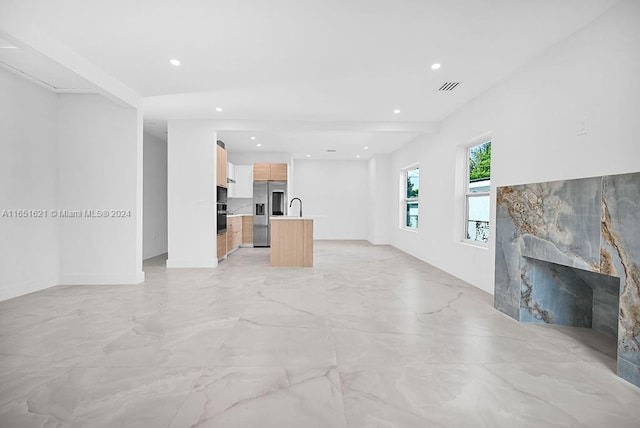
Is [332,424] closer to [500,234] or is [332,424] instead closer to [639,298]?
[639,298]

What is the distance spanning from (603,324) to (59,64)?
19.8 ft

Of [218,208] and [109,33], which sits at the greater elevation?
[109,33]

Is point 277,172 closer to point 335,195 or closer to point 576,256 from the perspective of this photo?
point 335,195

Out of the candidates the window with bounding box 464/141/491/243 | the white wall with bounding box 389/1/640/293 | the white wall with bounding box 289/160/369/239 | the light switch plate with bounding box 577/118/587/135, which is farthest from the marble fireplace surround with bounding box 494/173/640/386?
the white wall with bounding box 289/160/369/239

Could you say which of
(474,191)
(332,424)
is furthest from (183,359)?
(474,191)

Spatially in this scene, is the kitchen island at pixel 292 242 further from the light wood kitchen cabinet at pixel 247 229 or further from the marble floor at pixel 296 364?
the light wood kitchen cabinet at pixel 247 229

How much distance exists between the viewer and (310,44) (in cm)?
324

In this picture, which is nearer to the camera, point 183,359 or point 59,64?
point 183,359

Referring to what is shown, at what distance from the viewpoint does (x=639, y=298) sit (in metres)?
2.05

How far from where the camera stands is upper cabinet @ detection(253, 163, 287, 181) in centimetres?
923

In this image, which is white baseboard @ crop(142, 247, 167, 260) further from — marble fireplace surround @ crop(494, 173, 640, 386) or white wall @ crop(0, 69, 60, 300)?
marble fireplace surround @ crop(494, 173, 640, 386)

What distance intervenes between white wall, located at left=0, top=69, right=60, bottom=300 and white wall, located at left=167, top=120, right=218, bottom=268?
5.80ft

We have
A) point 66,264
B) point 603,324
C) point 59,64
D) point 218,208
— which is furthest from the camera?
point 218,208

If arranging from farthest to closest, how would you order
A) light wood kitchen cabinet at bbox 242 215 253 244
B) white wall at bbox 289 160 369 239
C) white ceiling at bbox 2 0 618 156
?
white wall at bbox 289 160 369 239 → light wood kitchen cabinet at bbox 242 215 253 244 → white ceiling at bbox 2 0 618 156
